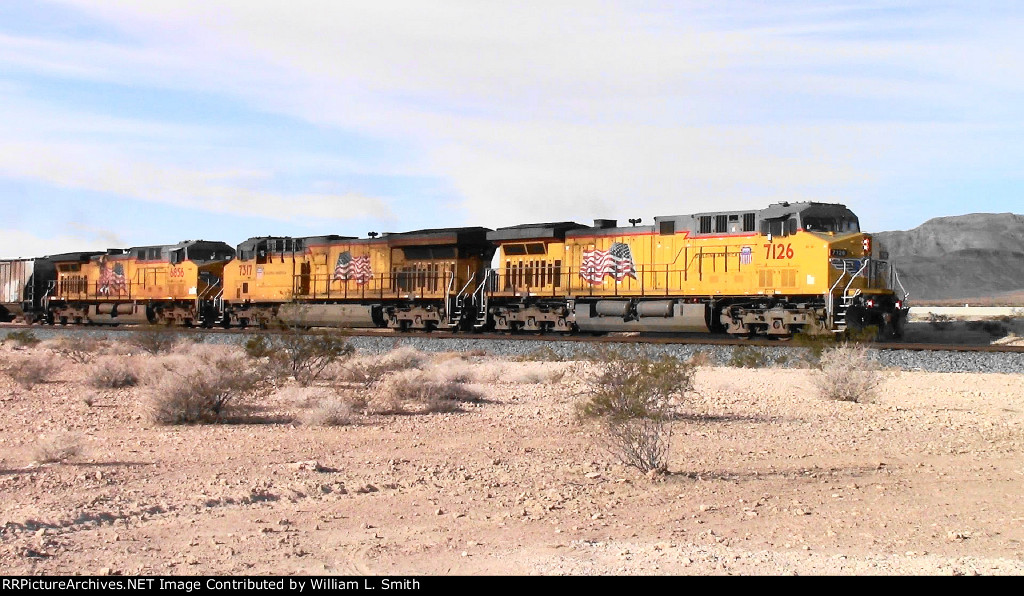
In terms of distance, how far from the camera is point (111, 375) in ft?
53.6

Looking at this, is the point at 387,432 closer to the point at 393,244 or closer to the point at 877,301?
the point at 877,301

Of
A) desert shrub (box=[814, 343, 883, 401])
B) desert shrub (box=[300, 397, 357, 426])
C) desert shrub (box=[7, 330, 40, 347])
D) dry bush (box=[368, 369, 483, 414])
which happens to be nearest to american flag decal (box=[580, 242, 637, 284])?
desert shrub (box=[814, 343, 883, 401])

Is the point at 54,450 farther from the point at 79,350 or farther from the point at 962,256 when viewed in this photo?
the point at 962,256

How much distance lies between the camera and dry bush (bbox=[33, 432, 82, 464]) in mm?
8953

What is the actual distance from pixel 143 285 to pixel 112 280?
2.31 meters

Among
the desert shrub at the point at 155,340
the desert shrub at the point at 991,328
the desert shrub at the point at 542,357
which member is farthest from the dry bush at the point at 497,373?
the desert shrub at the point at 991,328

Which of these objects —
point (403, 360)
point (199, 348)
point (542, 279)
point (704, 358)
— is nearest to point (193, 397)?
point (403, 360)

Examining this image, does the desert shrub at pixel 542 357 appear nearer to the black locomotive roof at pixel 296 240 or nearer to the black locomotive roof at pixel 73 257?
the black locomotive roof at pixel 296 240

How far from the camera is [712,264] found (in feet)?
78.3

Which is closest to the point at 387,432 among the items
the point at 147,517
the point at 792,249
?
the point at 147,517

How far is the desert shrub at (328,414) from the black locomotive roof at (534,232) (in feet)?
51.8

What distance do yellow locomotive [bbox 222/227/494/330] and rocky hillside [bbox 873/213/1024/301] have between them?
90033 millimetres

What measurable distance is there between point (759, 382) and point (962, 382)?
3.36 m

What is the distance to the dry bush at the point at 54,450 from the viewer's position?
29.4ft
